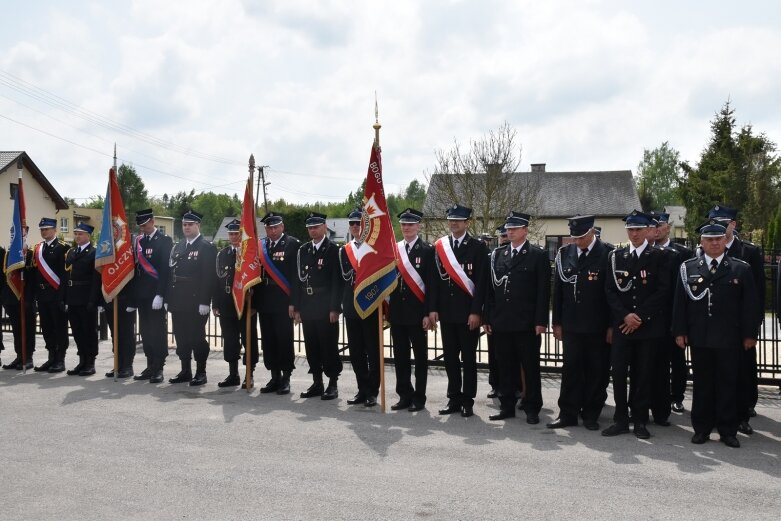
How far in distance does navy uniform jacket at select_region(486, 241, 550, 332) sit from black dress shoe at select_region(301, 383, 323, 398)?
2275 mm

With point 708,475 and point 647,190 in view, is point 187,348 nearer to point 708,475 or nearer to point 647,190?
point 708,475

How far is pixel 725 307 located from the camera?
5848 millimetres

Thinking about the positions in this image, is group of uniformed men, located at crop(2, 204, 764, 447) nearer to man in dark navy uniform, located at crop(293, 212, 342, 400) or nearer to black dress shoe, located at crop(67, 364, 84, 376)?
man in dark navy uniform, located at crop(293, 212, 342, 400)

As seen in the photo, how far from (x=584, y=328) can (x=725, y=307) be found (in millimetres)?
1196

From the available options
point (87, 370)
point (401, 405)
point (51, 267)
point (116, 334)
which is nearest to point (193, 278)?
point (116, 334)

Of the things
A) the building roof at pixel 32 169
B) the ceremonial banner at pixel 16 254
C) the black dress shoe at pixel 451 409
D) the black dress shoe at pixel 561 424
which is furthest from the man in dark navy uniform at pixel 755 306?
the building roof at pixel 32 169

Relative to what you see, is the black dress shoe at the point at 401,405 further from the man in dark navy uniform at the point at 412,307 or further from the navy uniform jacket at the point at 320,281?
the navy uniform jacket at the point at 320,281

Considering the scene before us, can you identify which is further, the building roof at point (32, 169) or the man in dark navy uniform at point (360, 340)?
the building roof at point (32, 169)

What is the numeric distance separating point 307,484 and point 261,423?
189 centimetres

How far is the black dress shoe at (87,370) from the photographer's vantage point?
9227 mm

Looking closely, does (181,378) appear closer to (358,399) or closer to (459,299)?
(358,399)

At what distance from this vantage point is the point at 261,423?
6609 mm

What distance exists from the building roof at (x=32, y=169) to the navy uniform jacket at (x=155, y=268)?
3163 cm

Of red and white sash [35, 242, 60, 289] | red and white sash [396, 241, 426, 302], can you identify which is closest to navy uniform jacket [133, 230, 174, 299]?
red and white sash [35, 242, 60, 289]
